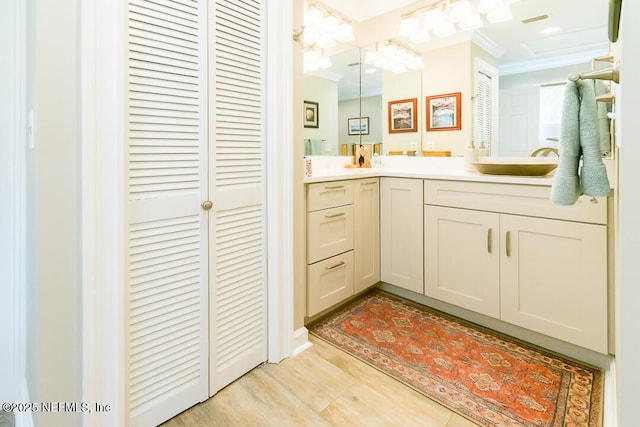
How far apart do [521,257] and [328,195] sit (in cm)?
114

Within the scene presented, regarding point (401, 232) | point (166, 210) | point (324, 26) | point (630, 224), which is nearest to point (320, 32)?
point (324, 26)

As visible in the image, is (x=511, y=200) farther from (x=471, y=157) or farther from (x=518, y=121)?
(x=518, y=121)

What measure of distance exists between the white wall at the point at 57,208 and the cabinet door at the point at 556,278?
202 centimetres

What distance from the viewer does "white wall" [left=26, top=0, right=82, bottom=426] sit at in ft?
3.33

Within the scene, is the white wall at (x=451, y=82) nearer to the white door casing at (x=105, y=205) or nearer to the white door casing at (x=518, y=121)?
the white door casing at (x=518, y=121)

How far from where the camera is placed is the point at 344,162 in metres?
3.09

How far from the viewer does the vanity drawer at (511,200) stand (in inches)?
65.3

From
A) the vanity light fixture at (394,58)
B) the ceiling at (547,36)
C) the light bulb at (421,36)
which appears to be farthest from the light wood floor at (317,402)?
the light bulb at (421,36)

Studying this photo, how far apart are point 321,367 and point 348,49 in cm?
261

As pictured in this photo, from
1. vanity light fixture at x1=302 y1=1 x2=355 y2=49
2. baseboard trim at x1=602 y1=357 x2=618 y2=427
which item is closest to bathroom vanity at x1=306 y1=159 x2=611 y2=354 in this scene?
baseboard trim at x1=602 y1=357 x2=618 y2=427

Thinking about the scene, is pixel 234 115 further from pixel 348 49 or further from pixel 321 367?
pixel 348 49

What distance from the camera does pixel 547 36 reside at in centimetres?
220

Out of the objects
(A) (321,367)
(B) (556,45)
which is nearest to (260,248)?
(A) (321,367)

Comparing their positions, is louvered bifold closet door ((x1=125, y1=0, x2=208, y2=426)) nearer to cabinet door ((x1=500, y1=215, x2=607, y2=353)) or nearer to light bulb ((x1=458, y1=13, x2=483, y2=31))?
cabinet door ((x1=500, y1=215, x2=607, y2=353))
